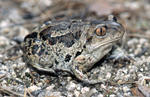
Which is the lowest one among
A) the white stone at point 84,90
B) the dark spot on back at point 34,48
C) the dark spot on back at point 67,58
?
the white stone at point 84,90

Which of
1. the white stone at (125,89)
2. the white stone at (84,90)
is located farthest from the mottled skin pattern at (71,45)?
the white stone at (125,89)

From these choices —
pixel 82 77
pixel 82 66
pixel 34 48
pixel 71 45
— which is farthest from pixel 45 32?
pixel 82 77

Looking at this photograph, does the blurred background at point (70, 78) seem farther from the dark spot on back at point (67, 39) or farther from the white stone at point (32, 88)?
the dark spot on back at point (67, 39)

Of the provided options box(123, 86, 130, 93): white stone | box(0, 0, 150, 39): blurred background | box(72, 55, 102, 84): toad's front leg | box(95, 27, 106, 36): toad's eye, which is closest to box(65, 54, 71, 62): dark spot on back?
box(72, 55, 102, 84): toad's front leg

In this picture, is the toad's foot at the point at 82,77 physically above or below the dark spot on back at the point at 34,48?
below

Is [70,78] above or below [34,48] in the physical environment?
below

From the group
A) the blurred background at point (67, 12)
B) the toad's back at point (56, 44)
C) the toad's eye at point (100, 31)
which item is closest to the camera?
the toad's eye at point (100, 31)

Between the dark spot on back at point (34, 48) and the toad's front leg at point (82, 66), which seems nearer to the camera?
the toad's front leg at point (82, 66)

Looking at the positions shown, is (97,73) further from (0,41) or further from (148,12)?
(148,12)

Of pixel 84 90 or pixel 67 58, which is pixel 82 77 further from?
pixel 67 58
